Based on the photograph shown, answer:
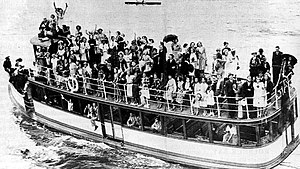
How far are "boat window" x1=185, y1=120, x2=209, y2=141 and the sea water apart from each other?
301mm

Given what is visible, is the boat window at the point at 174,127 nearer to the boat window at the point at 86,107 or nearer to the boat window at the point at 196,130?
the boat window at the point at 196,130

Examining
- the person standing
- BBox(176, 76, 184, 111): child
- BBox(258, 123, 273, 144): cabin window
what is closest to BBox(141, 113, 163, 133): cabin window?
BBox(176, 76, 184, 111): child

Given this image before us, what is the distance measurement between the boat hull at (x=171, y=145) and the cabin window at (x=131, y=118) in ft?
0.15

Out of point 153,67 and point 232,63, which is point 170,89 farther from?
point 232,63

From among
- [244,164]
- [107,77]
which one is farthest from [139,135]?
[244,164]

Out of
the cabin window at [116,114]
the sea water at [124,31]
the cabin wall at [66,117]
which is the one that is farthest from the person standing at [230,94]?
the cabin wall at [66,117]

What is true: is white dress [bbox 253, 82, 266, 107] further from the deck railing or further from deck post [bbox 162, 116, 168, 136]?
deck post [bbox 162, 116, 168, 136]

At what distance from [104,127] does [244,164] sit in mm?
1287

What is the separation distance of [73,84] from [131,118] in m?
0.67

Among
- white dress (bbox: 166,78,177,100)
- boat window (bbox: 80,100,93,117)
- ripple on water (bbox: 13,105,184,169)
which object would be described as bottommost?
ripple on water (bbox: 13,105,184,169)

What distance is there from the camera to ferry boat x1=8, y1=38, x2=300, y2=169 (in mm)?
3572

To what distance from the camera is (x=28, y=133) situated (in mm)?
4430

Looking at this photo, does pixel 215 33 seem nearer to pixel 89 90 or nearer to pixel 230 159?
pixel 230 159

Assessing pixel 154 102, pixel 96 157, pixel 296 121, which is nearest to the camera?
pixel 296 121
